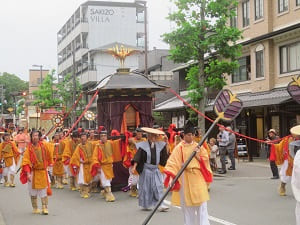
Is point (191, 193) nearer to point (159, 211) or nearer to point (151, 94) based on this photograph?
point (159, 211)

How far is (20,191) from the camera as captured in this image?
14.5 m

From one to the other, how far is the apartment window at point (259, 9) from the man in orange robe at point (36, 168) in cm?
1640

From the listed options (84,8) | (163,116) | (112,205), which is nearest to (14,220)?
(112,205)

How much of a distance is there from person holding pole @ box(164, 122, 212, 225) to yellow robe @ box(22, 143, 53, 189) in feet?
12.5

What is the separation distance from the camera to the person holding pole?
7225mm

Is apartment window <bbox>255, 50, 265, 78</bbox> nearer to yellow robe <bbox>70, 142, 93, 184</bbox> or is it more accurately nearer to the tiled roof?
the tiled roof

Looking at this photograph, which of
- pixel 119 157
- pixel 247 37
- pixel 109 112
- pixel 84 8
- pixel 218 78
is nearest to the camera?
pixel 119 157

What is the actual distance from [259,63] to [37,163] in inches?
637

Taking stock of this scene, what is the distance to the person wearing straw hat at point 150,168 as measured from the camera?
10094mm

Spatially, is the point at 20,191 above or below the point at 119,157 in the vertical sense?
below

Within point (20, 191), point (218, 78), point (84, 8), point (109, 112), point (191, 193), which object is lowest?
point (20, 191)

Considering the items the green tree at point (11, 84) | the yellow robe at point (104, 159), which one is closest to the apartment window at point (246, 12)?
the yellow robe at point (104, 159)

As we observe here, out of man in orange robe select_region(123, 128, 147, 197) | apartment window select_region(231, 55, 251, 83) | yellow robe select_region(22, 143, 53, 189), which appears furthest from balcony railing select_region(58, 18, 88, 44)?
yellow robe select_region(22, 143, 53, 189)

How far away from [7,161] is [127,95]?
4.82 m
